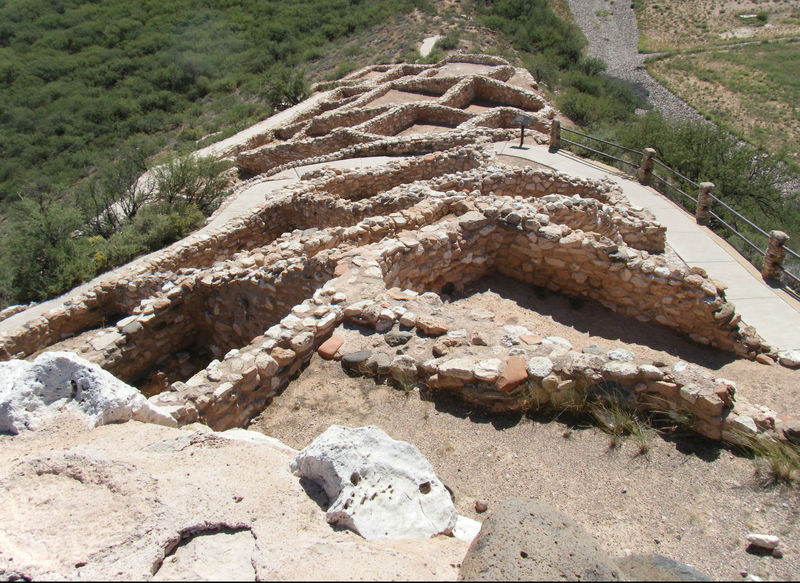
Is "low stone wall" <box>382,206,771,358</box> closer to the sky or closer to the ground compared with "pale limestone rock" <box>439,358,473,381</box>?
closer to the ground

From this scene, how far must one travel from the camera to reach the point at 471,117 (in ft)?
63.1

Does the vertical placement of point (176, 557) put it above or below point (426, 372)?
above

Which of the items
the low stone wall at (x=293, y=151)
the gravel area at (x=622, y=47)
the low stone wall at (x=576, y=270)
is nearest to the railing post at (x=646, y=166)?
the low stone wall at (x=576, y=270)

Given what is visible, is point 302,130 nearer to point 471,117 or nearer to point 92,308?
point 471,117

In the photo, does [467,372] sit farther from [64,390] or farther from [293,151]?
[293,151]

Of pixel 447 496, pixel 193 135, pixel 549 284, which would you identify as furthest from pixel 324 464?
pixel 193 135

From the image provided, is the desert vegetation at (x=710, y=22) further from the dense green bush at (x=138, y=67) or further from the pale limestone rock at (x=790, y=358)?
the pale limestone rock at (x=790, y=358)

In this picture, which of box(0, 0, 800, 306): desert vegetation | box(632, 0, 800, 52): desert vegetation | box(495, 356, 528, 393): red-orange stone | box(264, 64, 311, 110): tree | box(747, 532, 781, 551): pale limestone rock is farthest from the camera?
box(632, 0, 800, 52): desert vegetation

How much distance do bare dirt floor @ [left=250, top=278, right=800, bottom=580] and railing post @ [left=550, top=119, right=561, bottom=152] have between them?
10691 millimetres

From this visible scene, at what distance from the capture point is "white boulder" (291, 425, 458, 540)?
2973mm

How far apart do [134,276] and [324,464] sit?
8047 millimetres

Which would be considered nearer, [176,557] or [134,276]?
[176,557]

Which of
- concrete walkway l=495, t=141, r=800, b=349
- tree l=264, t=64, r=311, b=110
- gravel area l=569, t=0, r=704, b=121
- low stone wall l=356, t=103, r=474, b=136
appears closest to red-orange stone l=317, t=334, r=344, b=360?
concrete walkway l=495, t=141, r=800, b=349

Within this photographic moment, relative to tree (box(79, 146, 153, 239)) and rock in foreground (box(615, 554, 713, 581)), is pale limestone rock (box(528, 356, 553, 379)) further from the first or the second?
tree (box(79, 146, 153, 239))
